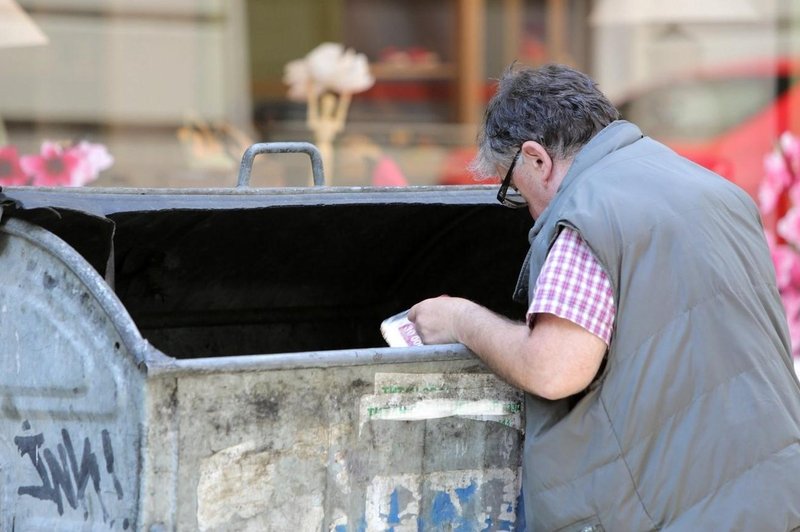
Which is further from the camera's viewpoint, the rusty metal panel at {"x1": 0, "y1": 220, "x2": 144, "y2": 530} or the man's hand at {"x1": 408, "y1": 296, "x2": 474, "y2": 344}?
the man's hand at {"x1": 408, "y1": 296, "x2": 474, "y2": 344}

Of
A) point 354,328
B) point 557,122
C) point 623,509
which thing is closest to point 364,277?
point 354,328

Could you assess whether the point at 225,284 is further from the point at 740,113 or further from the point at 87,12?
the point at 740,113

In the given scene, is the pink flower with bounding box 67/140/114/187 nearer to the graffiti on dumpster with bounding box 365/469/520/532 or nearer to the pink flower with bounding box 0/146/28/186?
the pink flower with bounding box 0/146/28/186

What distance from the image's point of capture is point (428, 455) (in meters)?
2.22

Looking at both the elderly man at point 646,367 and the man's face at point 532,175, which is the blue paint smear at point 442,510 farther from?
the man's face at point 532,175

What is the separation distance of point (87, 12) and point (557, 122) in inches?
137

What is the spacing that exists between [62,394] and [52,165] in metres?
3.10

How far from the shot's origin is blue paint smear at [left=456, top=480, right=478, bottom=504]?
2.26m

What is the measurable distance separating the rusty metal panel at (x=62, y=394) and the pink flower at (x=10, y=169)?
9.09ft

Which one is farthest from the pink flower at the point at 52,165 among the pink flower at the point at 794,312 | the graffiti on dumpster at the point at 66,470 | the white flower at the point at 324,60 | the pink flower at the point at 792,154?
the pink flower at the point at 792,154

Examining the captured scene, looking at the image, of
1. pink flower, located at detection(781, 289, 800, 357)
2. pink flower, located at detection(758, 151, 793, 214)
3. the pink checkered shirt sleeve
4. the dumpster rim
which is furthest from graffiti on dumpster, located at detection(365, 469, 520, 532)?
pink flower, located at detection(758, 151, 793, 214)

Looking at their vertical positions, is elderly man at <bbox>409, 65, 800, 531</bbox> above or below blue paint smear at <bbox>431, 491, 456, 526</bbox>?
above

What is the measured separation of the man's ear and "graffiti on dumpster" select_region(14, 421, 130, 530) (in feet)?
3.08

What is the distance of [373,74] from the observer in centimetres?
575
